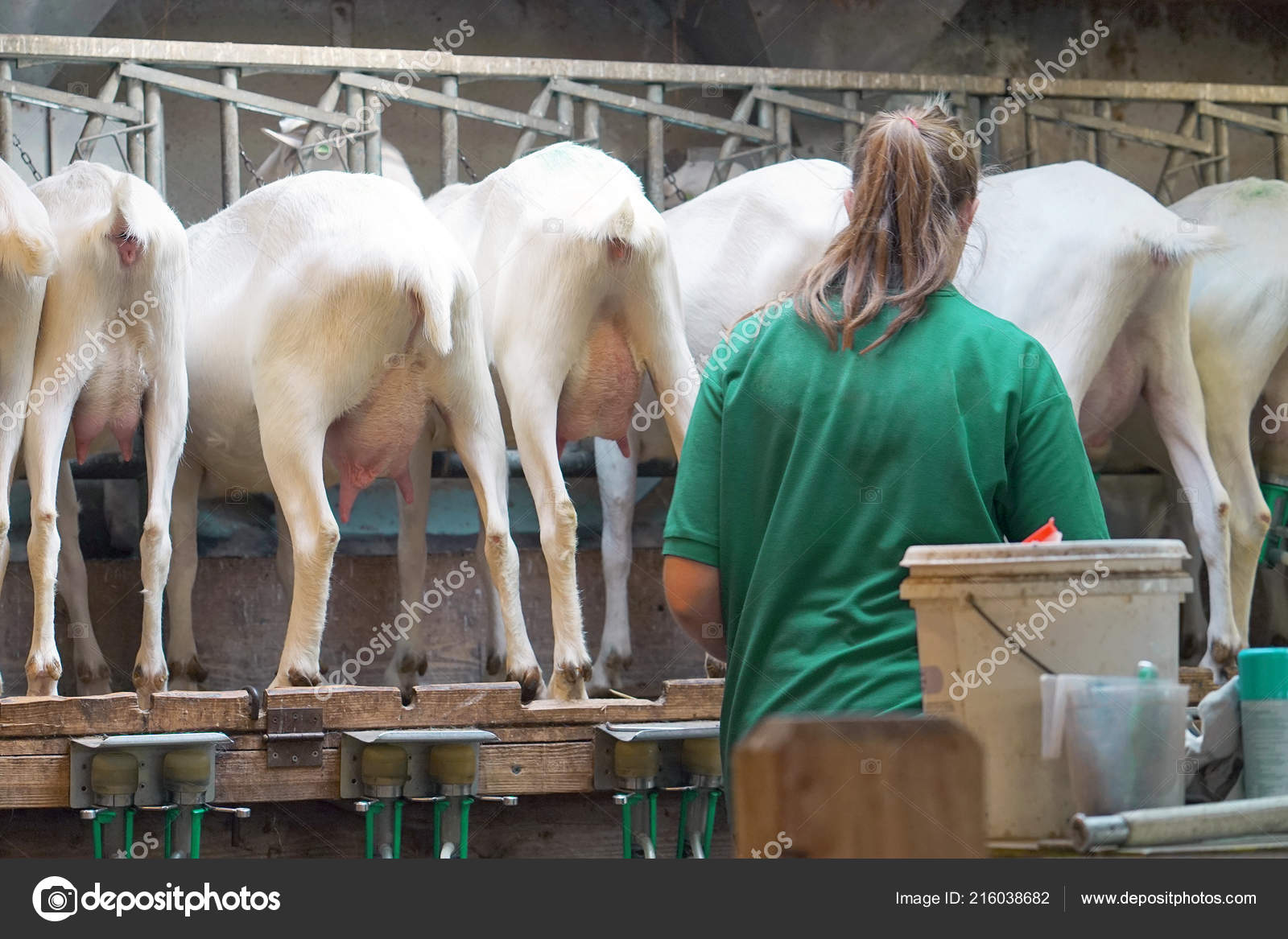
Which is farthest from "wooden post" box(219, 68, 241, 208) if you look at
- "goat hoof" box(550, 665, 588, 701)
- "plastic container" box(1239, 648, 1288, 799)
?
"plastic container" box(1239, 648, 1288, 799)

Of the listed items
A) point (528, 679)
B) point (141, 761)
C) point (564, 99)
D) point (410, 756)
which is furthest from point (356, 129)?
point (141, 761)

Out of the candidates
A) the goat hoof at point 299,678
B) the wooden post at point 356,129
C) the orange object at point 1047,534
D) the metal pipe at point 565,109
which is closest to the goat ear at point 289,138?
the wooden post at point 356,129

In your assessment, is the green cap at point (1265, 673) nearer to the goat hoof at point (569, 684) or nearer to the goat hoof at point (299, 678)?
the goat hoof at point (569, 684)

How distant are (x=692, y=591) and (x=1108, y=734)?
0.75m

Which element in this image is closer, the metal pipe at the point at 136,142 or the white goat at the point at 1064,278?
the white goat at the point at 1064,278

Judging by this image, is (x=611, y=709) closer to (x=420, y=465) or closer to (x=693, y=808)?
(x=693, y=808)

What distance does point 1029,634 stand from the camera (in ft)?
6.91

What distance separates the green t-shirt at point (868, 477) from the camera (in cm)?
243

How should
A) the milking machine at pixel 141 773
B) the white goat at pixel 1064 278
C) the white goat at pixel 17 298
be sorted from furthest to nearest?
the white goat at pixel 1064 278
the white goat at pixel 17 298
the milking machine at pixel 141 773

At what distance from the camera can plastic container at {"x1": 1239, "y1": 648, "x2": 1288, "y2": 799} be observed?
7.72 feet

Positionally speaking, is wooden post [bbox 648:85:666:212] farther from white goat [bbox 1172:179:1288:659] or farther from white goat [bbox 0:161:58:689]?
white goat [bbox 0:161:58:689]

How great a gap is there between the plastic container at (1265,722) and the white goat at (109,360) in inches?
156

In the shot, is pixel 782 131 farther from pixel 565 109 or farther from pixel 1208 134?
pixel 1208 134

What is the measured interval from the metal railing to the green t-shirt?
204 inches
